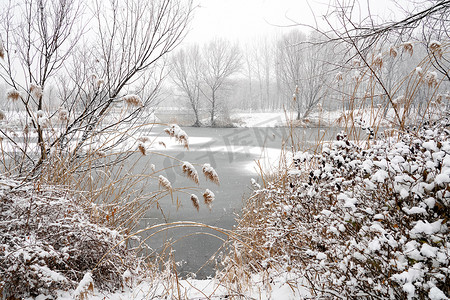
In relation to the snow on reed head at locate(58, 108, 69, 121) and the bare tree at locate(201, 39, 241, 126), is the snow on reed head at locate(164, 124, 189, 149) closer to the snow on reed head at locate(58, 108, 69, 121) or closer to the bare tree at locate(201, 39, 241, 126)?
the snow on reed head at locate(58, 108, 69, 121)

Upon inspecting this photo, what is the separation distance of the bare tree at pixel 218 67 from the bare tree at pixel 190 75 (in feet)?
2.38

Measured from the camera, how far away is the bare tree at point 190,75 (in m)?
23.9

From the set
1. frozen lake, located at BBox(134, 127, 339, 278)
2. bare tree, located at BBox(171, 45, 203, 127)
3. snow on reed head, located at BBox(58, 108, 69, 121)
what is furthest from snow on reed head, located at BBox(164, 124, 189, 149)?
bare tree, located at BBox(171, 45, 203, 127)

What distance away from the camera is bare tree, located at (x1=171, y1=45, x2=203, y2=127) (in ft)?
78.3

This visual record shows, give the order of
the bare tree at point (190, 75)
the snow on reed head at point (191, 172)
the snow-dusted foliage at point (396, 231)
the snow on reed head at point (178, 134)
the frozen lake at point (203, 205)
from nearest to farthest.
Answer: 1. the snow-dusted foliage at point (396, 231)
2. the snow on reed head at point (191, 172)
3. the snow on reed head at point (178, 134)
4. the frozen lake at point (203, 205)
5. the bare tree at point (190, 75)

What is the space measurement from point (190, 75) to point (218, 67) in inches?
111

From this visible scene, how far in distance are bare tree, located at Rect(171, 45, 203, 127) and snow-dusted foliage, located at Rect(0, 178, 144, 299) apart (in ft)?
70.7

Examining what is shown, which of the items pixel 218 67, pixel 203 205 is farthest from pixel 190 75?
pixel 203 205

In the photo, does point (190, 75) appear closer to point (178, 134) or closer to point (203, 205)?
point (203, 205)

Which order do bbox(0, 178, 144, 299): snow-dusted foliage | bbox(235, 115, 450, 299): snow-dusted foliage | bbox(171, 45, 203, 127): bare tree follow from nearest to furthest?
bbox(235, 115, 450, 299): snow-dusted foliage, bbox(0, 178, 144, 299): snow-dusted foliage, bbox(171, 45, 203, 127): bare tree

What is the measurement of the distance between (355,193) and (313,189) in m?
0.25

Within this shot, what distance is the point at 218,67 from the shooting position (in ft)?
82.8

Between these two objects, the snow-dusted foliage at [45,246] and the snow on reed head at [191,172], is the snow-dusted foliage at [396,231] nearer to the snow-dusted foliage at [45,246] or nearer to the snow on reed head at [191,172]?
the snow on reed head at [191,172]


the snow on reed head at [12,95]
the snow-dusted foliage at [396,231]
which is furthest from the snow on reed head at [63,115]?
the snow-dusted foliage at [396,231]
